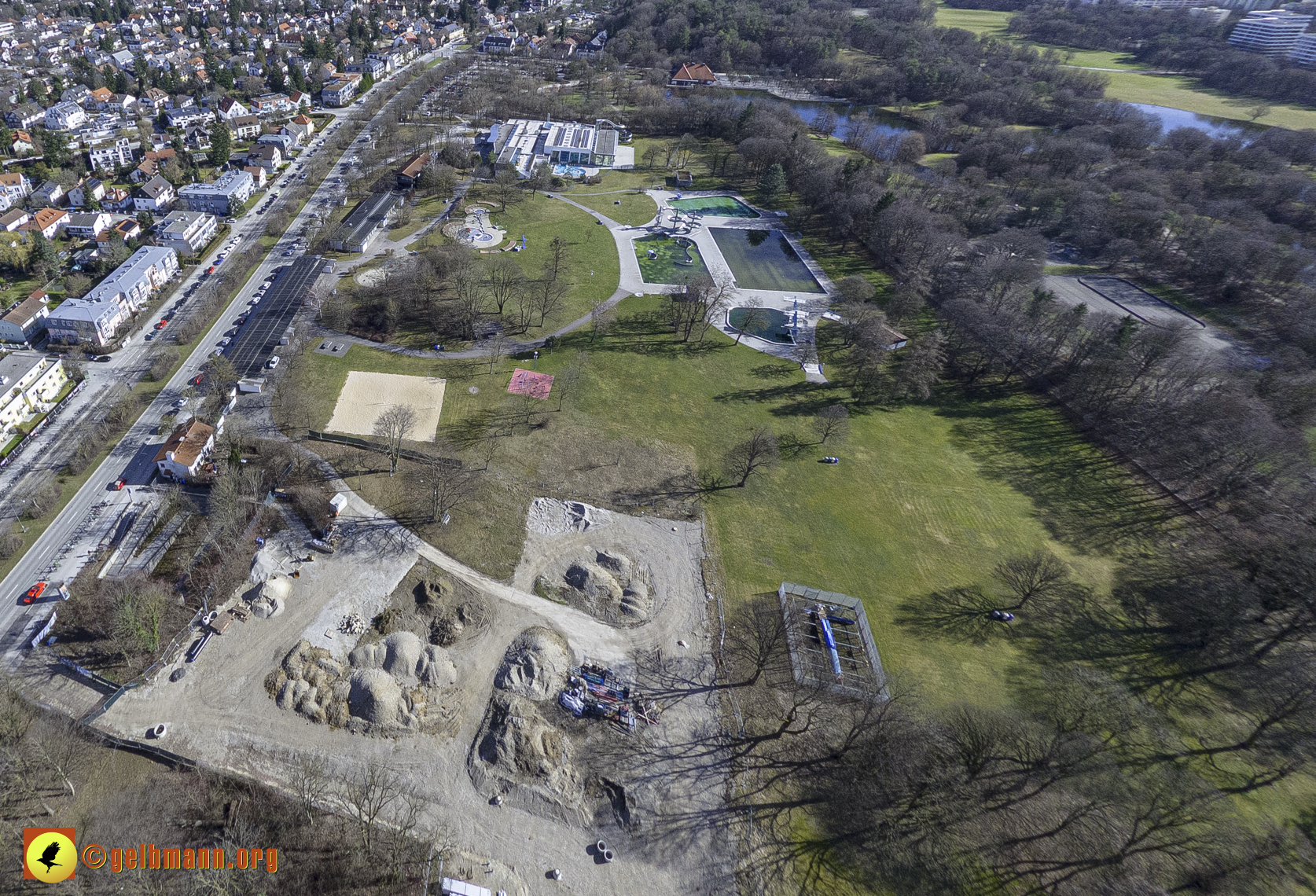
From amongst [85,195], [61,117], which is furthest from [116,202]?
[61,117]

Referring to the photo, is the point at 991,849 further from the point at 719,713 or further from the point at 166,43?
the point at 166,43

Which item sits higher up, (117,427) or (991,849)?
(117,427)

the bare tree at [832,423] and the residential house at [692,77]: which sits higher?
the residential house at [692,77]

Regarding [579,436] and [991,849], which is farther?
[579,436]

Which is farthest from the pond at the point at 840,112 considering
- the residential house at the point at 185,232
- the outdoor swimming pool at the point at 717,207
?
the residential house at the point at 185,232

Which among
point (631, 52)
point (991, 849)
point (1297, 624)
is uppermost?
point (631, 52)

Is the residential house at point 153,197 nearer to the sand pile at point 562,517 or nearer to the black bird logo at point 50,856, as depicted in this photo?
the sand pile at point 562,517

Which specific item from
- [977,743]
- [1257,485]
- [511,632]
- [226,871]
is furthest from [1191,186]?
[226,871]
